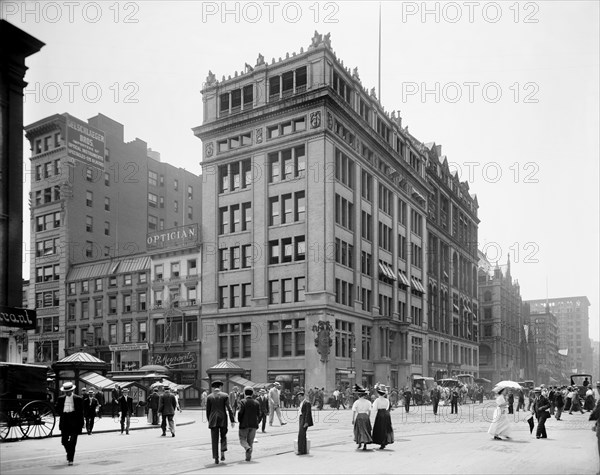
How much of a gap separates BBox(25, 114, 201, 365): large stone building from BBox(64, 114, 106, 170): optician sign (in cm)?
11

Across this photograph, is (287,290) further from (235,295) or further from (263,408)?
(263,408)

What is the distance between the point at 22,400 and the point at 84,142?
6542cm

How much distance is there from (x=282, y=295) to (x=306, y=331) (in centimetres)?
432

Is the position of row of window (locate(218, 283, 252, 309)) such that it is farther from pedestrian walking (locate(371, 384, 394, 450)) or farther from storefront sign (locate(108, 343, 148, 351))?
pedestrian walking (locate(371, 384, 394, 450))

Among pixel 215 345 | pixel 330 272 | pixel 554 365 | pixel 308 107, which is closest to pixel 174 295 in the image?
pixel 215 345

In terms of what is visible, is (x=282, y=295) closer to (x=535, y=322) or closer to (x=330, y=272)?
(x=330, y=272)

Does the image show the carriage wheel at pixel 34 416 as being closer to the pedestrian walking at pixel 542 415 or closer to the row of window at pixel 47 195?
the pedestrian walking at pixel 542 415

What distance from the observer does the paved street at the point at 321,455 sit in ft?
52.5

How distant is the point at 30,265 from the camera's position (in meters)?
84.6

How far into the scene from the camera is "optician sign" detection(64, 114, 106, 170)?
83000 mm

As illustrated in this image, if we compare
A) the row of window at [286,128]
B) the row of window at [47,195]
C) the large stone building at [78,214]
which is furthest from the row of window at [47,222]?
the row of window at [286,128]

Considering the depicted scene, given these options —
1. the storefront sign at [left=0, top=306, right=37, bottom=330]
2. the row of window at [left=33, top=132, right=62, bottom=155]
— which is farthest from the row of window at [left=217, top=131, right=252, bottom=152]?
the storefront sign at [left=0, top=306, right=37, bottom=330]

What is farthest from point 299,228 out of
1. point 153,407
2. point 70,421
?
point 70,421

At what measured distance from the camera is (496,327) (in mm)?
125250
